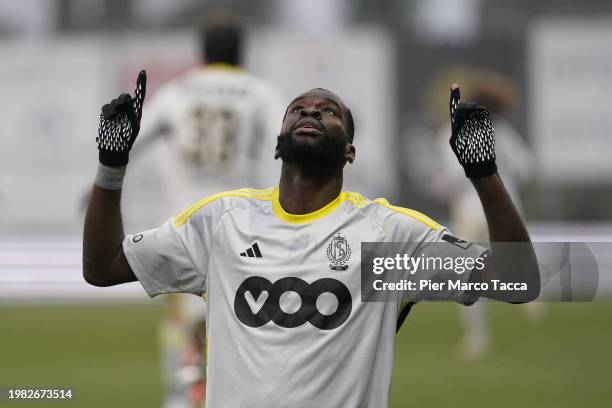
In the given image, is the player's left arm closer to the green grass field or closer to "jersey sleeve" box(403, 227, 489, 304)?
"jersey sleeve" box(403, 227, 489, 304)

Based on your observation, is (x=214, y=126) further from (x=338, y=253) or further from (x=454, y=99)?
(x=454, y=99)

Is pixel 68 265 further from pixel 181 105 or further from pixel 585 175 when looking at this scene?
pixel 181 105

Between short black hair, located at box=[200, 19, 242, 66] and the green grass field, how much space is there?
7.75ft

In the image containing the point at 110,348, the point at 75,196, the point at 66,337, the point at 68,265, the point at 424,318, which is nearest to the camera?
the point at 110,348

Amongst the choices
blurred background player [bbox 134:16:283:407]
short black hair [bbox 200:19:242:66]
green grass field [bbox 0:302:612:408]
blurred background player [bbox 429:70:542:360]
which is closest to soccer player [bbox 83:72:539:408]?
green grass field [bbox 0:302:612:408]

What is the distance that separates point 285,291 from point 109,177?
2.11ft

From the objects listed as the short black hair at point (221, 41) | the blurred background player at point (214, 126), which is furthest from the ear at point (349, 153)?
the short black hair at point (221, 41)

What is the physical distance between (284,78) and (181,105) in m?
11.2

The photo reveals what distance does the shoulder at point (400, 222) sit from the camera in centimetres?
360

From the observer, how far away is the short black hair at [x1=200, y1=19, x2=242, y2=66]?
7.01 metres

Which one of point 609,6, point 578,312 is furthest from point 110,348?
point 609,6

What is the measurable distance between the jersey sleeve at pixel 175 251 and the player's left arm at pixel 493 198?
2.76ft

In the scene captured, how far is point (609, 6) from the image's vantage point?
59.7ft

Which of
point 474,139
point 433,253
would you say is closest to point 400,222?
point 433,253
